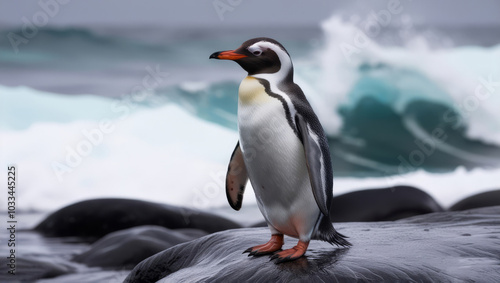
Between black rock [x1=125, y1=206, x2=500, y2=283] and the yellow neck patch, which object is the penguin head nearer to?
the yellow neck patch

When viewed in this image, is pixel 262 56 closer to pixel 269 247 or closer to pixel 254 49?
pixel 254 49

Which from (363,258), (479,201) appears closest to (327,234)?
(363,258)

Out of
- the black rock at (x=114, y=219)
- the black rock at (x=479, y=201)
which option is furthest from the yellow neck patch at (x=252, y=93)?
the black rock at (x=479, y=201)

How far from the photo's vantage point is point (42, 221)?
6.23 metres

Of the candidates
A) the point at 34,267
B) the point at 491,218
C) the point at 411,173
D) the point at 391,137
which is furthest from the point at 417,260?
the point at 391,137

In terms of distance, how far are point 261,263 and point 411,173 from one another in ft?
25.9

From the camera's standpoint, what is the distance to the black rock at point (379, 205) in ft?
17.5

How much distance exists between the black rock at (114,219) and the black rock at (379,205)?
125 cm

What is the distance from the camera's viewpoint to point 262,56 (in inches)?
89.1

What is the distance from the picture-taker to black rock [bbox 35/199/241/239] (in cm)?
599

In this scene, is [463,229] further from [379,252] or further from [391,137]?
[391,137]

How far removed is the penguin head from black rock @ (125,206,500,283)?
709 mm

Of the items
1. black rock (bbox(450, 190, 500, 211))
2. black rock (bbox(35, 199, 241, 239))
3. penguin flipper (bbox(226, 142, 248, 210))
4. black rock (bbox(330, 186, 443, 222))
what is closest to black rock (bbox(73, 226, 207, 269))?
black rock (bbox(35, 199, 241, 239))

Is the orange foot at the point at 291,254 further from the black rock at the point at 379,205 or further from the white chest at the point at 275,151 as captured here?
the black rock at the point at 379,205
